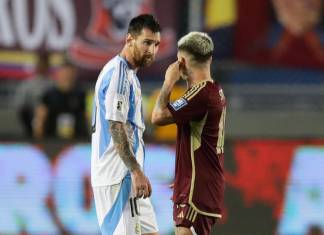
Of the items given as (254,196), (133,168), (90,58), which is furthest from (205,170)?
(90,58)

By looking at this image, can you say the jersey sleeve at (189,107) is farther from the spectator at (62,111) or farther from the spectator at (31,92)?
the spectator at (31,92)

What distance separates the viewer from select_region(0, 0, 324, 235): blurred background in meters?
10.4

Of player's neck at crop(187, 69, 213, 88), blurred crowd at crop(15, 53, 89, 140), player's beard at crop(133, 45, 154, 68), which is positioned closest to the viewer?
player's neck at crop(187, 69, 213, 88)

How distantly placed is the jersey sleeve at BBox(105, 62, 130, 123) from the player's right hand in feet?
1.14

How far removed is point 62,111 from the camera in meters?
11.0

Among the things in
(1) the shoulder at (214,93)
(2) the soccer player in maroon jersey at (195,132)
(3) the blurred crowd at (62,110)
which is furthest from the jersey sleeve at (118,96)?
(3) the blurred crowd at (62,110)

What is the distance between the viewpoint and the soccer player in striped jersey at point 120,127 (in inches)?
267

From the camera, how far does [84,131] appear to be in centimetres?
1095

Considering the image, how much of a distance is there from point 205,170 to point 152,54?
0.83 m

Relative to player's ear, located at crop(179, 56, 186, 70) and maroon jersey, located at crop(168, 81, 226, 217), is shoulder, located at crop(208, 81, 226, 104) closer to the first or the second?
maroon jersey, located at crop(168, 81, 226, 217)

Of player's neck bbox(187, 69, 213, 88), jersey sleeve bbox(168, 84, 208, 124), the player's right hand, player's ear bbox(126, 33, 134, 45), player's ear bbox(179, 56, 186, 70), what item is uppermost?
player's ear bbox(126, 33, 134, 45)

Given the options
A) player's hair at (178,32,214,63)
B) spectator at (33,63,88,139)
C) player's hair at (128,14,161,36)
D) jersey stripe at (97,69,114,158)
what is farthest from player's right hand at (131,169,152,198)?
spectator at (33,63,88,139)

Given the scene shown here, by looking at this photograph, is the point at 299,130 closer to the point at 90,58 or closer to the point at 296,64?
the point at 296,64

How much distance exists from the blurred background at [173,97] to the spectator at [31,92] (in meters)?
0.01
